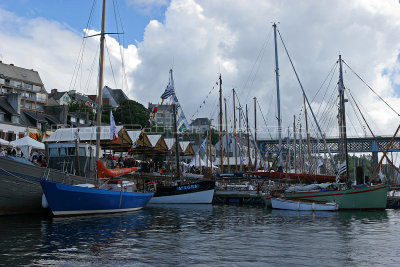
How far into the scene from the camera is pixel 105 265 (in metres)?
12.9

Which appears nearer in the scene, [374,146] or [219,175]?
[219,175]

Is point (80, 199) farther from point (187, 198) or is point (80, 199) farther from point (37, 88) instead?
point (37, 88)

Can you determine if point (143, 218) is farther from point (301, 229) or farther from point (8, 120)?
point (8, 120)

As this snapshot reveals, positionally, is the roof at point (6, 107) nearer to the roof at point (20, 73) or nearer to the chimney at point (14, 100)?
the chimney at point (14, 100)

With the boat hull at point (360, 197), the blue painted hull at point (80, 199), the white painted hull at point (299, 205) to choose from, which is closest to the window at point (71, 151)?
the blue painted hull at point (80, 199)

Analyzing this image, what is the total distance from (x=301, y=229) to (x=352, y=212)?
43.5 feet

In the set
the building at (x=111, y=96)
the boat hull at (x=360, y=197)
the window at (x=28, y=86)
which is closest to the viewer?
the boat hull at (x=360, y=197)

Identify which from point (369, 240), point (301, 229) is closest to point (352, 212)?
point (301, 229)

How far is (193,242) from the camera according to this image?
1766 centimetres

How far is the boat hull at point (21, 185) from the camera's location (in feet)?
79.9

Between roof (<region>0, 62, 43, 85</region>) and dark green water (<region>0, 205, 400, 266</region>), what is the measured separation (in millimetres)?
88333

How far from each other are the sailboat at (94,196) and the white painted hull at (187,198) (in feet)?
33.5

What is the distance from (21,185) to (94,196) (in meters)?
4.72

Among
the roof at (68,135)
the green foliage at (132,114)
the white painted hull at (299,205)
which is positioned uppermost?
the green foliage at (132,114)
